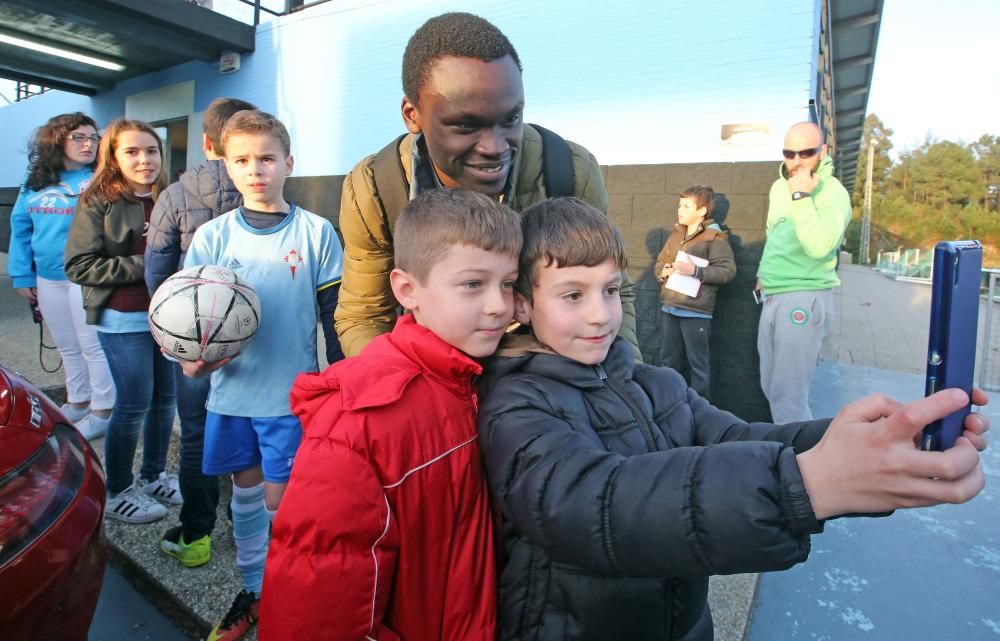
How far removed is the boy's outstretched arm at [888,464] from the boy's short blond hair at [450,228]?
0.74 metres

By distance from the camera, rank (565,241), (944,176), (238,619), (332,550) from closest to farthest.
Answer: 1. (332,550)
2. (565,241)
3. (238,619)
4. (944,176)

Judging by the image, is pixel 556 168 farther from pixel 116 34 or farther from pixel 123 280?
pixel 116 34

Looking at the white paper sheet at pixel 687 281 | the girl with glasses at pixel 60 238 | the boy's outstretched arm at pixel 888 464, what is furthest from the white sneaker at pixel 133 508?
the white paper sheet at pixel 687 281

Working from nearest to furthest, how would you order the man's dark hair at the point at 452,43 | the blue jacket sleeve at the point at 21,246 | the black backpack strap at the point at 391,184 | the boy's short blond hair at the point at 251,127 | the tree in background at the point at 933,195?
the man's dark hair at the point at 452,43 < the black backpack strap at the point at 391,184 < the boy's short blond hair at the point at 251,127 < the blue jacket sleeve at the point at 21,246 < the tree in background at the point at 933,195

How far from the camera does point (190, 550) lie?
8.71 ft

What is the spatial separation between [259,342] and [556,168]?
4.53 ft

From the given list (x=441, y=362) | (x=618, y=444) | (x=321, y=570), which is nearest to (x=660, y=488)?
(x=618, y=444)

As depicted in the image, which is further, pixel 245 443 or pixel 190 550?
pixel 190 550

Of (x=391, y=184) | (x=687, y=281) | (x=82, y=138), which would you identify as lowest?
(x=687, y=281)

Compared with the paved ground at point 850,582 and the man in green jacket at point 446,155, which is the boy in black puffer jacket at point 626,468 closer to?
the man in green jacket at point 446,155

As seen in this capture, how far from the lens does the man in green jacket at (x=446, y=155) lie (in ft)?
5.02

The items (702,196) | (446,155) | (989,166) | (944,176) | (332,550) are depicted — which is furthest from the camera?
(944,176)

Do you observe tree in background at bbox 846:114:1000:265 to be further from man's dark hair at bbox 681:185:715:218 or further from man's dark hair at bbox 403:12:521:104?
man's dark hair at bbox 403:12:521:104

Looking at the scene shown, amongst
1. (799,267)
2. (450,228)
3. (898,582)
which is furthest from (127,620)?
(799,267)
